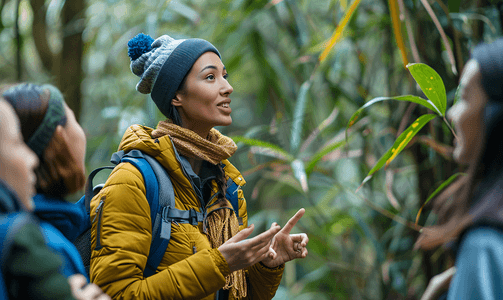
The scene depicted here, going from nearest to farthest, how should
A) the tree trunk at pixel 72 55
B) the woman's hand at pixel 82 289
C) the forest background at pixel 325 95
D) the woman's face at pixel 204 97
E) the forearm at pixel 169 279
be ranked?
the woman's hand at pixel 82 289 < the forearm at pixel 169 279 < the woman's face at pixel 204 97 < the forest background at pixel 325 95 < the tree trunk at pixel 72 55

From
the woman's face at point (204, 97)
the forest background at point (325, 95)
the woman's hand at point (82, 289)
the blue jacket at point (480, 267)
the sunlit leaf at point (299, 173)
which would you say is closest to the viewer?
the blue jacket at point (480, 267)

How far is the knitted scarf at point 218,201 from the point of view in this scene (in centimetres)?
115

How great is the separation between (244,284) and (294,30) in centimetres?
162

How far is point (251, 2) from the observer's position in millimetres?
2268

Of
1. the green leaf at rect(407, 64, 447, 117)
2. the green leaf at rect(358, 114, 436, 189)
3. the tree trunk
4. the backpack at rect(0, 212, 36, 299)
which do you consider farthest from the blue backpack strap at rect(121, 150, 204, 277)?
the tree trunk

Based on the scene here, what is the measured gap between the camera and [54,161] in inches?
29.8

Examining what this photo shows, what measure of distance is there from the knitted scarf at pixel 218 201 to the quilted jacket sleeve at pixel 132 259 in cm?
14

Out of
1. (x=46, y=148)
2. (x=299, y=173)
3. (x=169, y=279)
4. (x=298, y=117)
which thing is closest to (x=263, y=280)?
(x=169, y=279)

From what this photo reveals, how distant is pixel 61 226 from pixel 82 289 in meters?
0.12

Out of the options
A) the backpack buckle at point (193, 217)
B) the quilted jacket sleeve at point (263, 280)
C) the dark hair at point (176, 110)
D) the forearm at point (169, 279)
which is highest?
the dark hair at point (176, 110)

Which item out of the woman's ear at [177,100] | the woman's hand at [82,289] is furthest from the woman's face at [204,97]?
the woman's hand at [82,289]

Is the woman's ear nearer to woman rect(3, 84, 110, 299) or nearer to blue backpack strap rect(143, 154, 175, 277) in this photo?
blue backpack strap rect(143, 154, 175, 277)

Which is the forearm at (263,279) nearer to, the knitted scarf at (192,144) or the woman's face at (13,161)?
the knitted scarf at (192,144)

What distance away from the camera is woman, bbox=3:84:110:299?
0.71m
